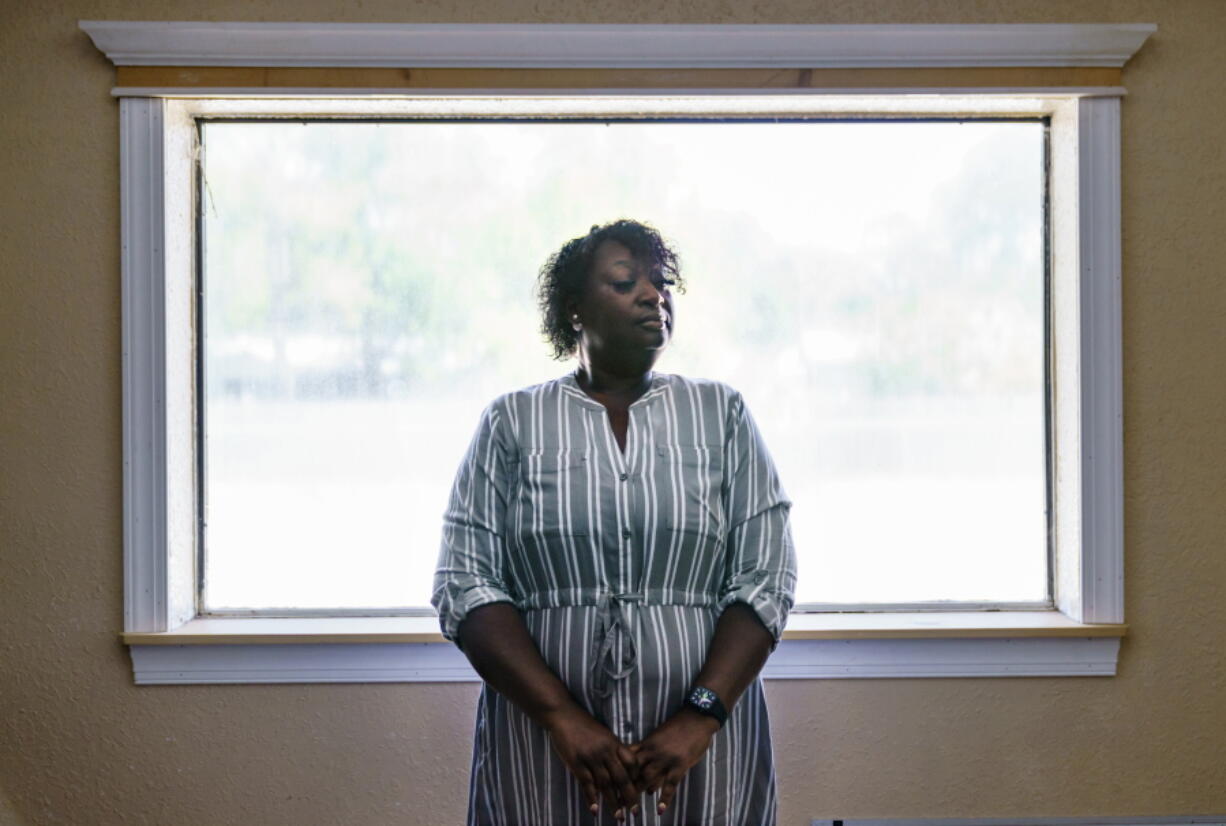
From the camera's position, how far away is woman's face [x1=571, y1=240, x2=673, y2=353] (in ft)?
5.57

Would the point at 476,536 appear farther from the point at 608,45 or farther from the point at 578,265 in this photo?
the point at 608,45

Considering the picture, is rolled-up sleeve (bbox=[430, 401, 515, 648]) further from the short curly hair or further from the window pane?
the window pane

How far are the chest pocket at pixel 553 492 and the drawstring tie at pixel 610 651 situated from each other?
13cm

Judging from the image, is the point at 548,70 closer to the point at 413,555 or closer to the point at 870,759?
the point at 413,555

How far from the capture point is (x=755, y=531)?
1649 millimetres

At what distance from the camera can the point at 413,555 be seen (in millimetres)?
2406

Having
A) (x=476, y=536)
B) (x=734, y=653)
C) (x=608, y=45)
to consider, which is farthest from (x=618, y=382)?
(x=608, y=45)

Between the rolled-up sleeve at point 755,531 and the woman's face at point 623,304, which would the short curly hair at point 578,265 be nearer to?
the woman's face at point 623,304

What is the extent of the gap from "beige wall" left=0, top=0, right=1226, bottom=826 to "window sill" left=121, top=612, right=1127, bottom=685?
1.4 inches

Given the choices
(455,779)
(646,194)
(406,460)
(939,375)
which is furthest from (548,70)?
(455,779)

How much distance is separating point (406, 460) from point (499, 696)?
0.84m

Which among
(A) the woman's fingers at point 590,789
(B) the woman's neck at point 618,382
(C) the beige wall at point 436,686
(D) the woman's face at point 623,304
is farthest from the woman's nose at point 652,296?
(C) the beige wall at point 436,686

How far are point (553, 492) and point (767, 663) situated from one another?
872 millimetres

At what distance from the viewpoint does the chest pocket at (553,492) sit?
1.62 metres
